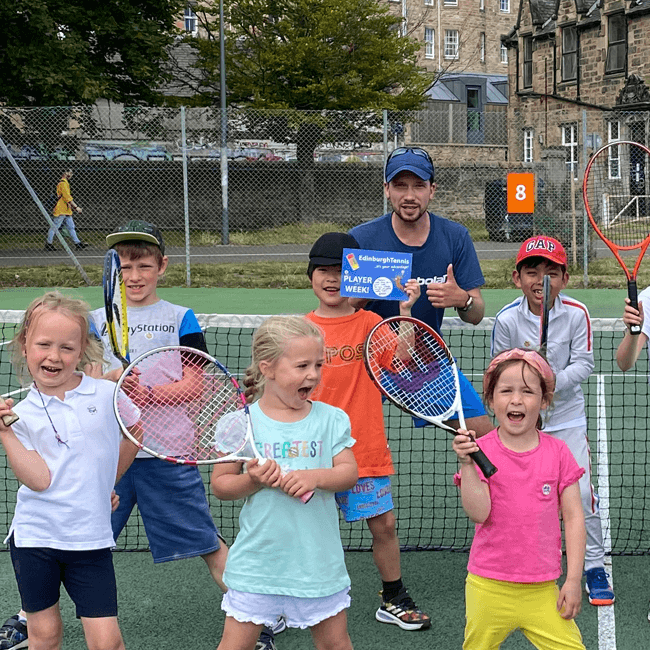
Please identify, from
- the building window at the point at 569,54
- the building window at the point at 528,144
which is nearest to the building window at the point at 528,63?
the building window at the point at 528,144

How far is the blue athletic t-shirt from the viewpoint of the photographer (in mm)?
4566

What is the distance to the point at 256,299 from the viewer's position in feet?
48.2

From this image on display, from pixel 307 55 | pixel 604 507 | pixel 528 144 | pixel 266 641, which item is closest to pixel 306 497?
pixel 266 641

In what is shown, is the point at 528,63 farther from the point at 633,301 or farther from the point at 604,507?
the point at 633,301

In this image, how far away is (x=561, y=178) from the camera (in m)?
17.9

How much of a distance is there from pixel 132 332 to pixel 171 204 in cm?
1957

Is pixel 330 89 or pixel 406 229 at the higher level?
pixel 330 89

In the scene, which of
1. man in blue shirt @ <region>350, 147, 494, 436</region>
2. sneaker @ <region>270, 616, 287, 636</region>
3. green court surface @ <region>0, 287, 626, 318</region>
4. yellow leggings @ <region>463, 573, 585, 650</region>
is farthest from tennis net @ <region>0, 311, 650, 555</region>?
green court surface @ <region>0, 287, 626, 318</region>

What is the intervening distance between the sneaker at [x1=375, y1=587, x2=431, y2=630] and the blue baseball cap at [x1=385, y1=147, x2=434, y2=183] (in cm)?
187

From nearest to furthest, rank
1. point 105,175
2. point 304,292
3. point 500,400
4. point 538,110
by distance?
1. point 500,400
2. point 304,292
3. point 105,175
4. point 538,110

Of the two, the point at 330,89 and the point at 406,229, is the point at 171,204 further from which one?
the point at 406,229

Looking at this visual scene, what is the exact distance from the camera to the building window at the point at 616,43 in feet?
109

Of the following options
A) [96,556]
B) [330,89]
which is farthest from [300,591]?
[330,89]

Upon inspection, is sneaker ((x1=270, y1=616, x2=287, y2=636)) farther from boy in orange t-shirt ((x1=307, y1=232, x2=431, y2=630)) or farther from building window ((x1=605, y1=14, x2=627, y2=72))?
building window ((x1=605, y1=14, x2=627, y2=72))
